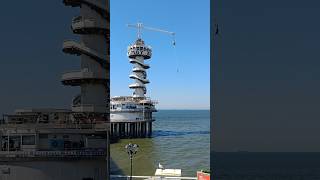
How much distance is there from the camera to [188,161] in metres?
4.23

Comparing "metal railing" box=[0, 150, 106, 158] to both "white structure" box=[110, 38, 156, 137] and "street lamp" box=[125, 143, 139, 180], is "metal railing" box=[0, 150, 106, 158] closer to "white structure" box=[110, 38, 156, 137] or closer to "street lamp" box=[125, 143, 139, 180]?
"white structure" box=[110, 38, 156, 137]

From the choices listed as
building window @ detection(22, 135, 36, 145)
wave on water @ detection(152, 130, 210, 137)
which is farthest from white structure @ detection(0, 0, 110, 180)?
wave on water @ detection(152, 130, 210, 137)

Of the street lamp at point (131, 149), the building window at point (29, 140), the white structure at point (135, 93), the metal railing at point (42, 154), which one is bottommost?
the metal railing at point (42, 154)

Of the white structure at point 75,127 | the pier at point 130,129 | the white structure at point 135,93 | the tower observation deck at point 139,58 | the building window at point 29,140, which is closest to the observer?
the tower observation deck at point 139,58

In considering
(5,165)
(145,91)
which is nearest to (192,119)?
(145,91)

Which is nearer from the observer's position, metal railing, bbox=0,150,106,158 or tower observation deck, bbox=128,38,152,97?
tower observation deck, bbox=128,38,152,97

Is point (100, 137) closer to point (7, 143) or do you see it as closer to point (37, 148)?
point (37, 148)

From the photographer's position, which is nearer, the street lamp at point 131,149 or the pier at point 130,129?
the street lamp at point 131,149

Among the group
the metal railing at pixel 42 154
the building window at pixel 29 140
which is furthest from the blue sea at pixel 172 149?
the building window at pixel 29 140

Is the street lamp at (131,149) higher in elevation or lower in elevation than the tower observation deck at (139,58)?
lower

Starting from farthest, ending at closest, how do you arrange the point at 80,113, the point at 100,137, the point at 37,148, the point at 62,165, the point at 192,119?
the point at 37,148
the point at 62,165
the point at 80,113
the point at 100,137
the point at 192,119

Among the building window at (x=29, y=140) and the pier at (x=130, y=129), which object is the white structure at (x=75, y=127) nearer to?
the building window at (x=29, y=140)

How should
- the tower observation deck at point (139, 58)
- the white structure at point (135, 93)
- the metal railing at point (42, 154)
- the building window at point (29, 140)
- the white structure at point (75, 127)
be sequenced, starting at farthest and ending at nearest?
the building window at point (29, 140), the metal railing at point (42, 154), the white structure at point (75, 127), the white structure at point (135, 93), the tower observation deck at point (139, 58)

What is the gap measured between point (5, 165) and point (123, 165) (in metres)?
4.73
